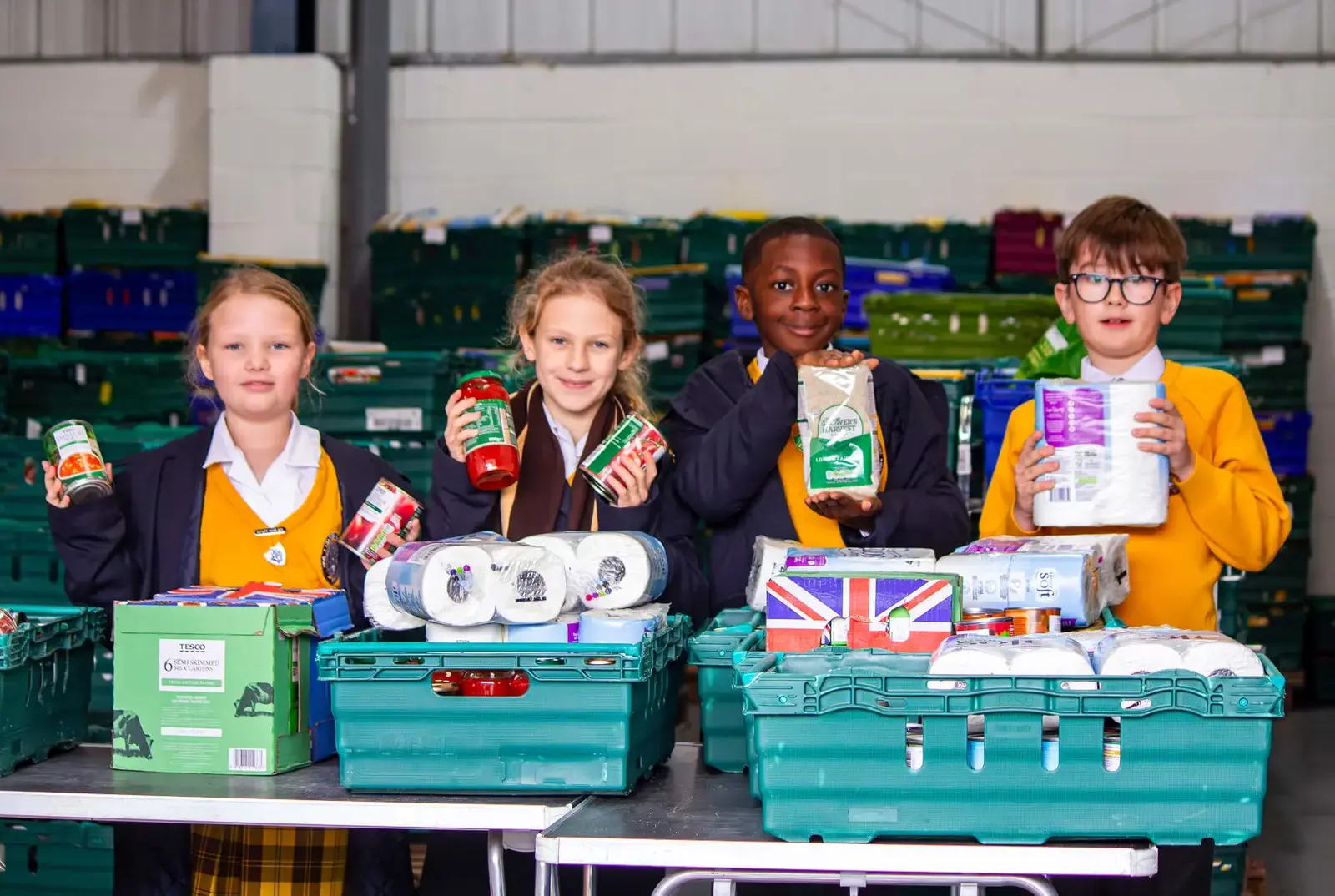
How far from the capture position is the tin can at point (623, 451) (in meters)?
2.71

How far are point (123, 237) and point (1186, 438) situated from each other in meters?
7.16

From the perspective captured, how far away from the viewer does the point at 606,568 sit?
2.45m

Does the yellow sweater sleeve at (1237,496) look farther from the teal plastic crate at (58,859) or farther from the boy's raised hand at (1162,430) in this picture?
the teal plastic crate at (58,859)

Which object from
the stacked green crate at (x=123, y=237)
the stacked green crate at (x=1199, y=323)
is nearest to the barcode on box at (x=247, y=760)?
the stacked green crate at (x=1199, y=323)

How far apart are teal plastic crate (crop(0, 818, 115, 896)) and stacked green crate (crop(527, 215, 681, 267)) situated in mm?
4502

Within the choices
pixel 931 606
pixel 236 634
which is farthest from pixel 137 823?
pixel 931 606

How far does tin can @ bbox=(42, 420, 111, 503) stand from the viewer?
8.83 feet

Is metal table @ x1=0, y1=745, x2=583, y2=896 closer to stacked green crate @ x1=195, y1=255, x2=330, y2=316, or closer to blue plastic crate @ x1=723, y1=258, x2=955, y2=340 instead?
blue plastic crate @ x1=723, y1=258, x2=955, y2=340

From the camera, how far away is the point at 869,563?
8.07ft

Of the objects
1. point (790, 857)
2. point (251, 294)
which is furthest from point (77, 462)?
point (790, 857)

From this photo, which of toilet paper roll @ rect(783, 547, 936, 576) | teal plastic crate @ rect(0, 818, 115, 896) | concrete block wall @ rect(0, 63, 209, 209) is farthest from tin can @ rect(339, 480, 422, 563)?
concrete block wall @ rect(0, 63, 209, 209)

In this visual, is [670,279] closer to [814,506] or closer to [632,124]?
[632,124]

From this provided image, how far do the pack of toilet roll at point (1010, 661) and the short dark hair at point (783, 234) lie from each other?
1141mm

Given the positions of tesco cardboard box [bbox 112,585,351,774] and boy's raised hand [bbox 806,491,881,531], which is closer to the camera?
tesco cardboard box [bbox 112,585,351,774]
